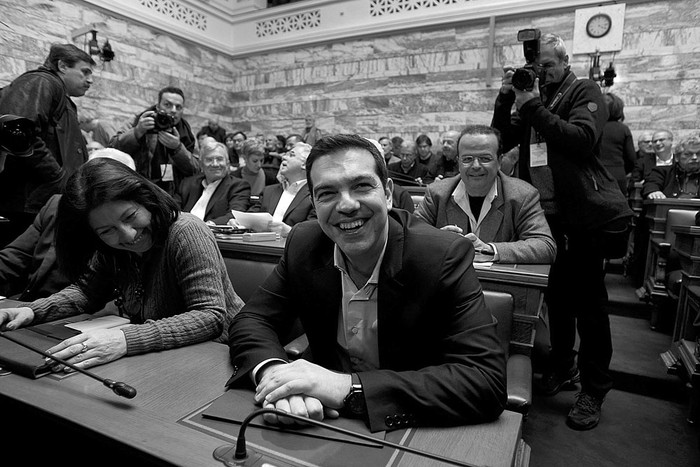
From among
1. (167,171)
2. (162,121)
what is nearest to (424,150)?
(167,171)

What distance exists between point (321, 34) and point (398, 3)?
138 cm

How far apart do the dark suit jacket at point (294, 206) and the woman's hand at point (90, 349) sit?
1837 mm

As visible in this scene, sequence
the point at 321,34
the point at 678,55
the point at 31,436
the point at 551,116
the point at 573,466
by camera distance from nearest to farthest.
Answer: the point at 31,436
the point at 573,466
the point at 551,116
the point at 678,55
the point at 321,34

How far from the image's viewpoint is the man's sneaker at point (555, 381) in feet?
7.69

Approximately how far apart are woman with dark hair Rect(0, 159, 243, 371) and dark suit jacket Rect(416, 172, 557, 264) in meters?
1.13

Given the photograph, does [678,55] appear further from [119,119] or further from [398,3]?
[119,119]

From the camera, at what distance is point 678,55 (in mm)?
5566

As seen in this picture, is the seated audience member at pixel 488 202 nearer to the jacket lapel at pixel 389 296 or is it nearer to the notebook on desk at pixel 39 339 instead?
the jacket lapel at pixel 389 296

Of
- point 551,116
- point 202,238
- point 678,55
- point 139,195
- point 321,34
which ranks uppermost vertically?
point 321,34

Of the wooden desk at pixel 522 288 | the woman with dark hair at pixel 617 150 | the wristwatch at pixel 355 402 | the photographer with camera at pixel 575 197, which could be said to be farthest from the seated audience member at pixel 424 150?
the wristwatch at pixel 355 402

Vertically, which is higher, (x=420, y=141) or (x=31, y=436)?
(x=420, y=141)

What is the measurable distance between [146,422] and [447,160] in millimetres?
5124

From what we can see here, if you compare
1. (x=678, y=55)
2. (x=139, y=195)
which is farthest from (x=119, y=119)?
(x=678, y=55)

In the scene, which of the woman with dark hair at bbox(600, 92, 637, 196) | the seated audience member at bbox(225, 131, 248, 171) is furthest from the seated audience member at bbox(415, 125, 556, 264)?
the seated audience member at bbox(225, 131, 248, 171)
